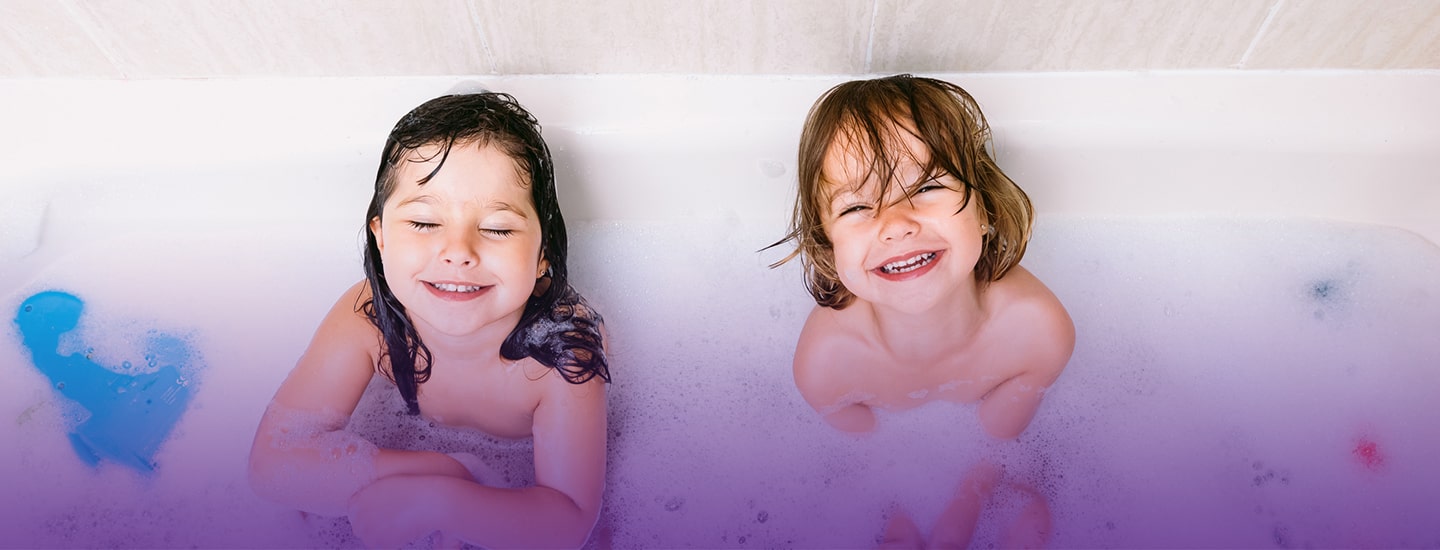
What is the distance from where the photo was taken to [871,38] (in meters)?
1.05

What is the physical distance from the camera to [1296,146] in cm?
111

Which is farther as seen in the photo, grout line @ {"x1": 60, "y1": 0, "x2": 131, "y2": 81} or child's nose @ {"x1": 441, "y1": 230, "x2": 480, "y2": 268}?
grout line @ {"x1": 60, "y1": 0, "x2": 131, "y2": 81}

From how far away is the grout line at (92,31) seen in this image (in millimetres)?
1038

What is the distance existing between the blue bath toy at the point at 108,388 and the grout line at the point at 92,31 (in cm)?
34

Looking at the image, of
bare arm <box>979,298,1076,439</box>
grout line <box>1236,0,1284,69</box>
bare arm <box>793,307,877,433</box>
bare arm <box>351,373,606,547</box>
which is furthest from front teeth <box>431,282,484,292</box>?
grout line <box>1236,0,1284,69</box>

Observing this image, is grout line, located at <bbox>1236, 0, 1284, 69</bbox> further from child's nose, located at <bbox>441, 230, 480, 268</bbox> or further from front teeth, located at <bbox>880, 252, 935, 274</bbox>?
child's nose, located at <bbox>441, 230, 480, 268</bbox>

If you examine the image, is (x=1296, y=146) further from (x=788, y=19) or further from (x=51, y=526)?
(x=51, y=526)

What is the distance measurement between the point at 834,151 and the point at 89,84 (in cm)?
89

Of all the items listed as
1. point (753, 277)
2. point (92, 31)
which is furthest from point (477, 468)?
point (92, 31)

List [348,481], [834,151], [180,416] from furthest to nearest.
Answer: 1. [180,416]
2. [348,481]
3. [834,151]

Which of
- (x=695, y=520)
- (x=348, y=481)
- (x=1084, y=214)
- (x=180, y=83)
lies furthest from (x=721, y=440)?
(x=180, y=83)

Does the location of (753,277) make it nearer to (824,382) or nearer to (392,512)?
(824,382)

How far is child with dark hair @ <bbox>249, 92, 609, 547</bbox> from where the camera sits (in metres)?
0.94

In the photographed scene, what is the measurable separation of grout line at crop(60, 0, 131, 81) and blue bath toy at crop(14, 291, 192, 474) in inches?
13.3
